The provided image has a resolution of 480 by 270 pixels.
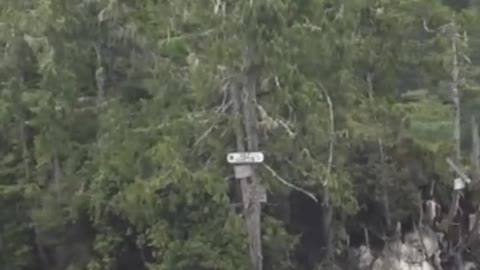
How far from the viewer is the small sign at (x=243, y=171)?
488 inches

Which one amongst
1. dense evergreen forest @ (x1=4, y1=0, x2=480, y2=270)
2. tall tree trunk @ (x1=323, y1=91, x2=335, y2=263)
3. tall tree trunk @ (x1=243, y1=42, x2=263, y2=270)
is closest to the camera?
tall tree trunk @ (x1=243, y1=42, x2=263, y2=270)

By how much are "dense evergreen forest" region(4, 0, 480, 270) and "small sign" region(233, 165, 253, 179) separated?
8.3 inches

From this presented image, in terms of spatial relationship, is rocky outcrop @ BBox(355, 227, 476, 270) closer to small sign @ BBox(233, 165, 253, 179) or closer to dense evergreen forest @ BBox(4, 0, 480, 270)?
dense evergreen forest @ BBox(4, 0, 480, 270)

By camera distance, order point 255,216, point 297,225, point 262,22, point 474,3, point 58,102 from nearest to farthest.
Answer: point 262,22 < point 255,216 < point 58,102 < point 297,225 < point 474,3

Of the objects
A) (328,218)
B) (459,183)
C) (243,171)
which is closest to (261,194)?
(243,171)

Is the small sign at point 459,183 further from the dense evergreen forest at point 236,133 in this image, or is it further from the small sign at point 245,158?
the small sign at point 245,158

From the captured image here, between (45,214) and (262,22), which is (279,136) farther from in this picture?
(45,214)

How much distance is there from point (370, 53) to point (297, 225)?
8.75ft

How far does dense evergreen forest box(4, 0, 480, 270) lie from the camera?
12.8 metres

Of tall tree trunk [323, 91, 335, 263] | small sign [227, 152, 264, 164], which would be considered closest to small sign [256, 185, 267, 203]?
small sign [227, 152, 264, 164]

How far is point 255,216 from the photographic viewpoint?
12977 millimetres

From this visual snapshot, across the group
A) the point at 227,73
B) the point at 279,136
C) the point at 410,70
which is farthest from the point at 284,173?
the point at 410,70

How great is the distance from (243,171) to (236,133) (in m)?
0.74

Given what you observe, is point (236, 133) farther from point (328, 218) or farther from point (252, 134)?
point (328, 218)
